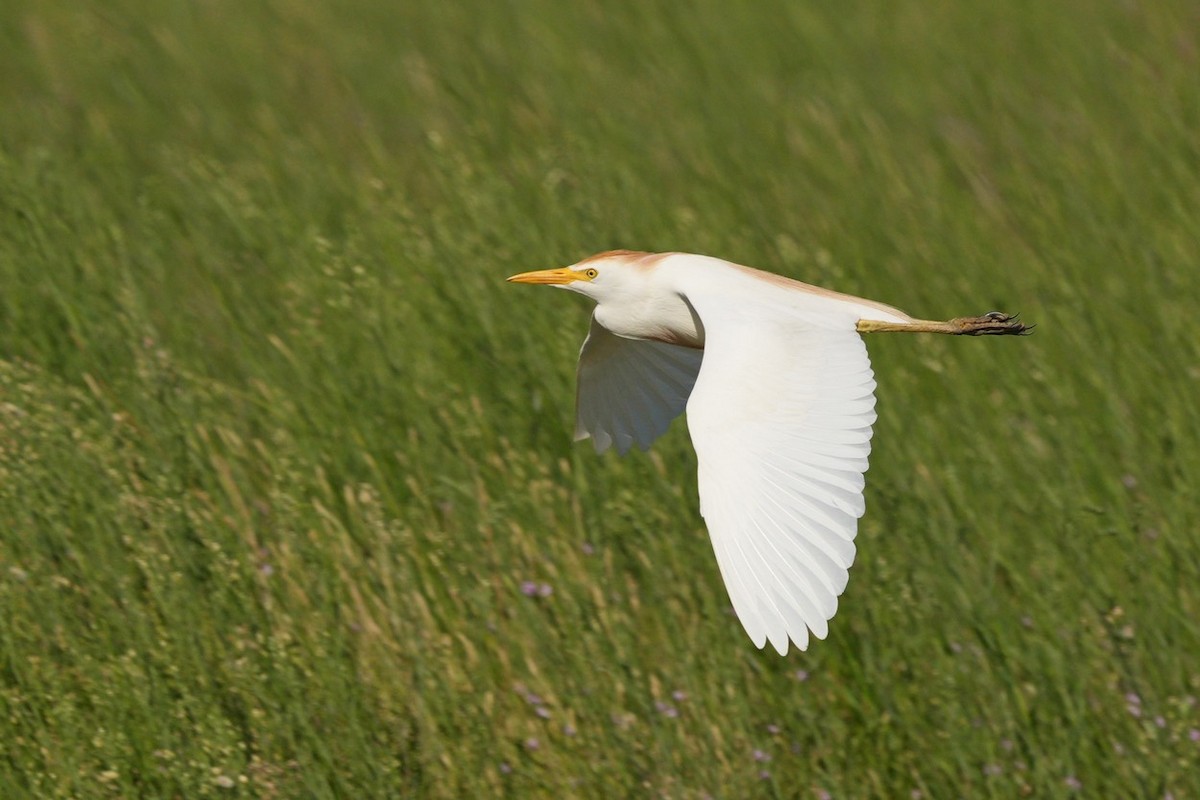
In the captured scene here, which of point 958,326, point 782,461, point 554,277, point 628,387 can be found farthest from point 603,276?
point 782,461

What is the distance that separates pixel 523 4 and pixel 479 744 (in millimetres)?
4036

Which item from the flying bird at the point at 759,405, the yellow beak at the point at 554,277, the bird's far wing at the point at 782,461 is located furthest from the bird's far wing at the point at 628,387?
the bird's far wing at the point at 782,461

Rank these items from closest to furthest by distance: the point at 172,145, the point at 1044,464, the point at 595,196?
the point at 1044,464 → the point at 595,196 → the point at 172,145

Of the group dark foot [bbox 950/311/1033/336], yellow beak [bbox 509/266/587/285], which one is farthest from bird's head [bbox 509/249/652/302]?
dark foot [bbox 950/311/1033/336]

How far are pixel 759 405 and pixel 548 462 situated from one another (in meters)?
1.16

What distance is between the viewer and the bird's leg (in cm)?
282

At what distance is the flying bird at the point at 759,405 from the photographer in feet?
7.30

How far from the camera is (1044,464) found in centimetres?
358

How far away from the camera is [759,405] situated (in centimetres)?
248

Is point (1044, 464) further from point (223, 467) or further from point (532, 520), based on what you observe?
point (223, 467)

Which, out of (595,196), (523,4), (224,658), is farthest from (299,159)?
(224,658)

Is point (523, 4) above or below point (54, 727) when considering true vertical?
below

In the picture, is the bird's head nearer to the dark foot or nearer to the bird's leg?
the bird's leg

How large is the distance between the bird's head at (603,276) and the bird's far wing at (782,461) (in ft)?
1.09
